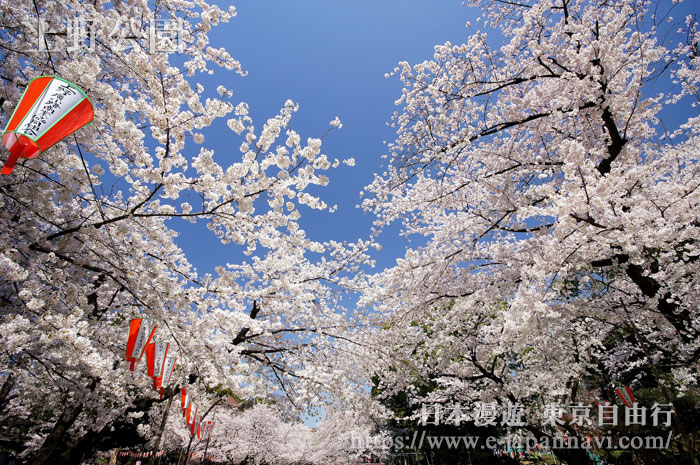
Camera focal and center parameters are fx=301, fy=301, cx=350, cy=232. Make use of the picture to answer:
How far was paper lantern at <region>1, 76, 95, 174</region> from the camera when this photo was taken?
7.85 feet

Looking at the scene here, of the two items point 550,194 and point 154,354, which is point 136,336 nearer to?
point 154,354

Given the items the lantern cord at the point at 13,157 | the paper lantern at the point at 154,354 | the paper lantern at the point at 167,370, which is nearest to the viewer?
the lantern cord at the point at 13,157

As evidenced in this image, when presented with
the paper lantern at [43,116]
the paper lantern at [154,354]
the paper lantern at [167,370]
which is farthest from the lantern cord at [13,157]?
the paper lantern at [167,370]

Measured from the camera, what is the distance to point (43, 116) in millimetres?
2479

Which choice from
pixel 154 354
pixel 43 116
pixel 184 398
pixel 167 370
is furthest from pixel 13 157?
pixel 184 398

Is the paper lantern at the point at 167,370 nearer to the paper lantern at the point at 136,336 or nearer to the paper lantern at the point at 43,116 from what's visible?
the paper lantern at the point at 136,336

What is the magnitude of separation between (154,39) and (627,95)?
6.66m

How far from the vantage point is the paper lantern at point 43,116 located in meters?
2.39

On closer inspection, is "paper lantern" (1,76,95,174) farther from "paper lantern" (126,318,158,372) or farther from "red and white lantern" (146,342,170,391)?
"red and white lantern" (146,342,170,391)

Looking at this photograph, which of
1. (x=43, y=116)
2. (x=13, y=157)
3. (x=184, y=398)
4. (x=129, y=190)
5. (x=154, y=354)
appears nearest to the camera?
(x=13, y=157)

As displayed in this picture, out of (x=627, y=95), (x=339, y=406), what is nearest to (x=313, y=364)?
(x=339, y=406)

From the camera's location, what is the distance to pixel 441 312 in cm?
853

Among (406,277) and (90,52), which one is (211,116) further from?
(406,277)

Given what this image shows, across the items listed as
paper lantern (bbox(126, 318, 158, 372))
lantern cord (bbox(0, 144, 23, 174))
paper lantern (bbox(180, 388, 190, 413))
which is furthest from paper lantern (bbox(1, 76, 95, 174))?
paper lantern (bbox(180, 388, 190, 413))
